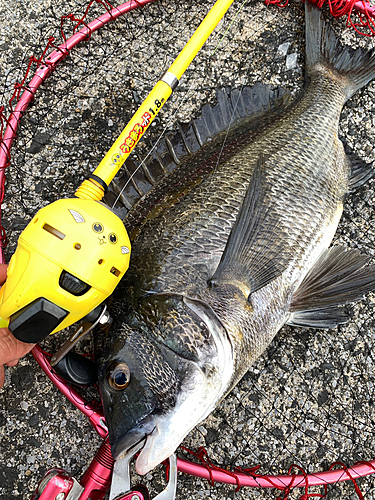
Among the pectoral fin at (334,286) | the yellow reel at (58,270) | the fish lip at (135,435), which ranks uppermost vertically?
the pectoral fin at (334,286)

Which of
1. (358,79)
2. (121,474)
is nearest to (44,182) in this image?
(121,474)

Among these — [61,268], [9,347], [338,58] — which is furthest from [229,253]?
[338,58]

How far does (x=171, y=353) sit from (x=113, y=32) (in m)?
2.03

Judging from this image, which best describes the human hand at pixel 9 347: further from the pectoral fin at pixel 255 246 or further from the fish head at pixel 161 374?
the pectoral fin at pixel 255 246

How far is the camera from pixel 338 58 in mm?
2258

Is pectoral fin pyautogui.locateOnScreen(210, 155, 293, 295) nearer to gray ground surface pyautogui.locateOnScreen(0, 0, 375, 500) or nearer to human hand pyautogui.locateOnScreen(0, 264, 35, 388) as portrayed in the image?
gray ground surface pyautogui.locateOnScreen(0, 0, 375, 500)

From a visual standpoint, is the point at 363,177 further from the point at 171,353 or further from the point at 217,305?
the point at 171,353

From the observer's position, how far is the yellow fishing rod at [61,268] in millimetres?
1258

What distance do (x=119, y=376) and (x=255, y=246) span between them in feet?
2.61

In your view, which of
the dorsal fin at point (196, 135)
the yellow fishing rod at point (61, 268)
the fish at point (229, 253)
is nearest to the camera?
the yellow fishing rod at point (61, 268)

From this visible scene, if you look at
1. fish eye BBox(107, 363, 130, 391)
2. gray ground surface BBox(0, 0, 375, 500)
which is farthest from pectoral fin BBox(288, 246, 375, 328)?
fish eye BBox(107, 363, 130, 391)

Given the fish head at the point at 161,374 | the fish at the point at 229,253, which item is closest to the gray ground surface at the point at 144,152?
the fish at the point at 229,253

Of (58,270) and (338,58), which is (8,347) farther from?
(338,58)

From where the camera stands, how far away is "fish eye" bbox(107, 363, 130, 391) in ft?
4.47
